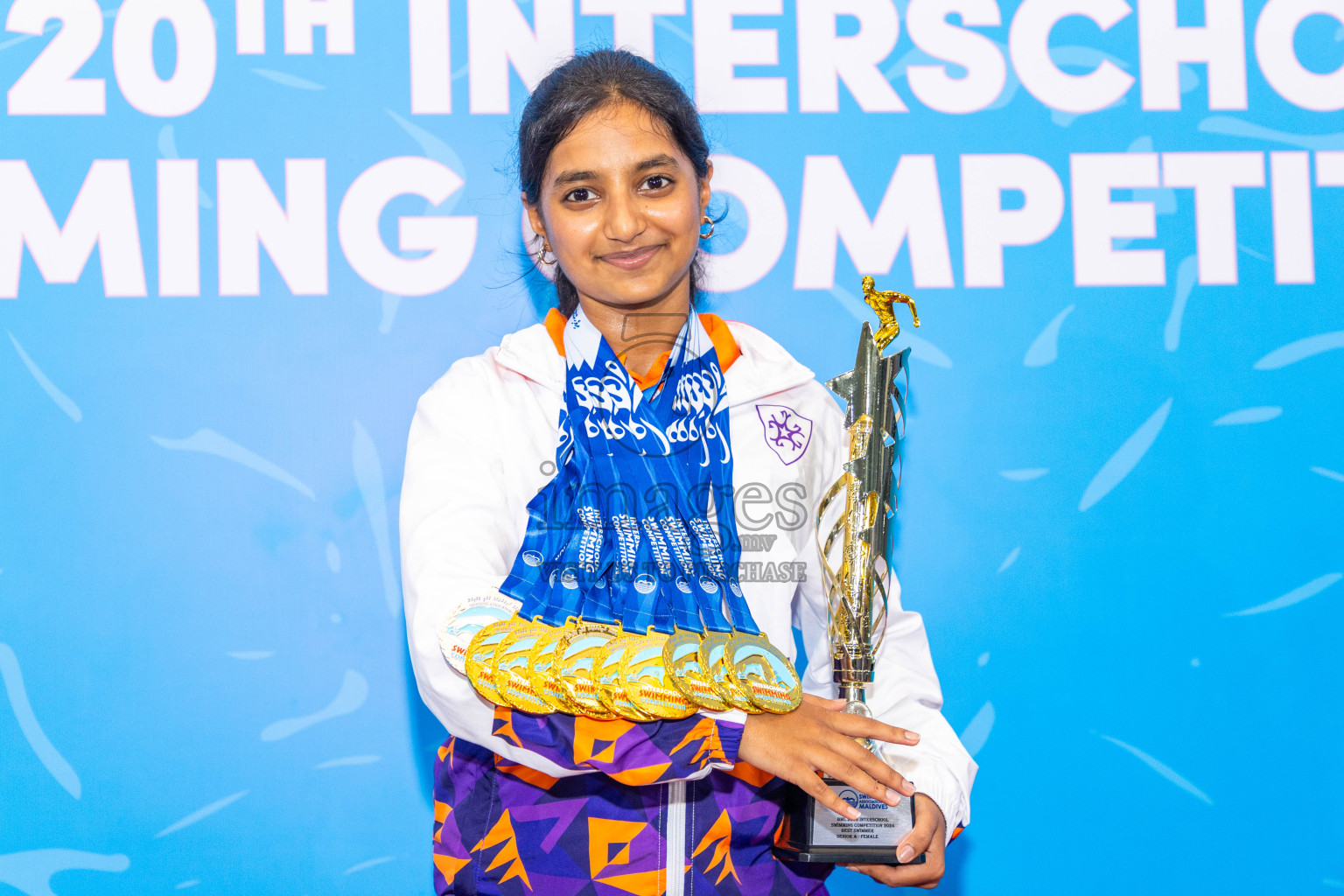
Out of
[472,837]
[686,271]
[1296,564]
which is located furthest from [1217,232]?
[472,837]

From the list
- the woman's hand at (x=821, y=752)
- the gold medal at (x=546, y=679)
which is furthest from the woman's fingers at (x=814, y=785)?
the gold medal at (x=546, y=679)

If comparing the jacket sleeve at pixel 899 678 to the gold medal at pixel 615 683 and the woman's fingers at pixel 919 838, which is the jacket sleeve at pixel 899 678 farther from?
→ the gold medal at pixel 615 683

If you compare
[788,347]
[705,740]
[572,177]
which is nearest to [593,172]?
[572,177]

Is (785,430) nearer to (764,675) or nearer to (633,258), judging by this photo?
(633,258)

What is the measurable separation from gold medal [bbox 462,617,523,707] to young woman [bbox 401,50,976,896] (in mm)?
65

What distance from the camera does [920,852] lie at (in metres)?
1.09

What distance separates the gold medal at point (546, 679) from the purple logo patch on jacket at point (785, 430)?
1.38 ft

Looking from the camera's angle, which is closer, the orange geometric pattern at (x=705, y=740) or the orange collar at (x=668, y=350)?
the orange geometric pattern at (x=705, y=740)

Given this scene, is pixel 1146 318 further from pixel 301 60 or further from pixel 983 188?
pixel 301 60

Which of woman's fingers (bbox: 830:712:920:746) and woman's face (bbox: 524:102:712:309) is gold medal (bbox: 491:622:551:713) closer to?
woman's fingers (bbox: 830:712:920:746)

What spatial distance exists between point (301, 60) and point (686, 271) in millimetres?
734

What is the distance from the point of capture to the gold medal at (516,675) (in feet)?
3.06

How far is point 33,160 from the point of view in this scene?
1527mm

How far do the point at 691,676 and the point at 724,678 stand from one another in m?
0.03
